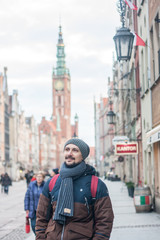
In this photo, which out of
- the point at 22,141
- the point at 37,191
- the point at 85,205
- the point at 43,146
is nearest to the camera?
the point at 85,205

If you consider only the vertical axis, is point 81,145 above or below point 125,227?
above

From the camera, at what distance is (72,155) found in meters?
4.58

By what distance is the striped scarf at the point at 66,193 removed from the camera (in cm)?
433

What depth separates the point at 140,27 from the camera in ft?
67.9

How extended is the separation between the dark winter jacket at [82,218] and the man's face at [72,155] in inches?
5.5

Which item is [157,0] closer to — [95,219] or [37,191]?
[37,191]

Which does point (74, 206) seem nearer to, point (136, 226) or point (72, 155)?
point (72, 155)

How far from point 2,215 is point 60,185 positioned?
44.9ft

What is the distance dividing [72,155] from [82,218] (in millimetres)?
575

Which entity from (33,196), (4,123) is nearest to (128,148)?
(33,196)

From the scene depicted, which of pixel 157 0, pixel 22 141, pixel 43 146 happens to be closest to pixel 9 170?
pixel 22 141

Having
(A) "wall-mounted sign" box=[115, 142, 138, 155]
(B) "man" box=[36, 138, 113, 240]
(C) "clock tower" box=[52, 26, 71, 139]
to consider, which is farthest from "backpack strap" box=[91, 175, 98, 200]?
(C) "clock tower" box=[52, 26, 71, 139]

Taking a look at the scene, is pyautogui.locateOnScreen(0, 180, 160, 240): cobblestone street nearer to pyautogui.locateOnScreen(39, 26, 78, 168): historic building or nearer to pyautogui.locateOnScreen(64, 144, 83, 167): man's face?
pyautogui.locateOnScreen(64, 144, 83, 167): man's face

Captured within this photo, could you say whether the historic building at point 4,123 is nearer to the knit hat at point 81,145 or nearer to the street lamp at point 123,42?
the street lamp at point 123,42
